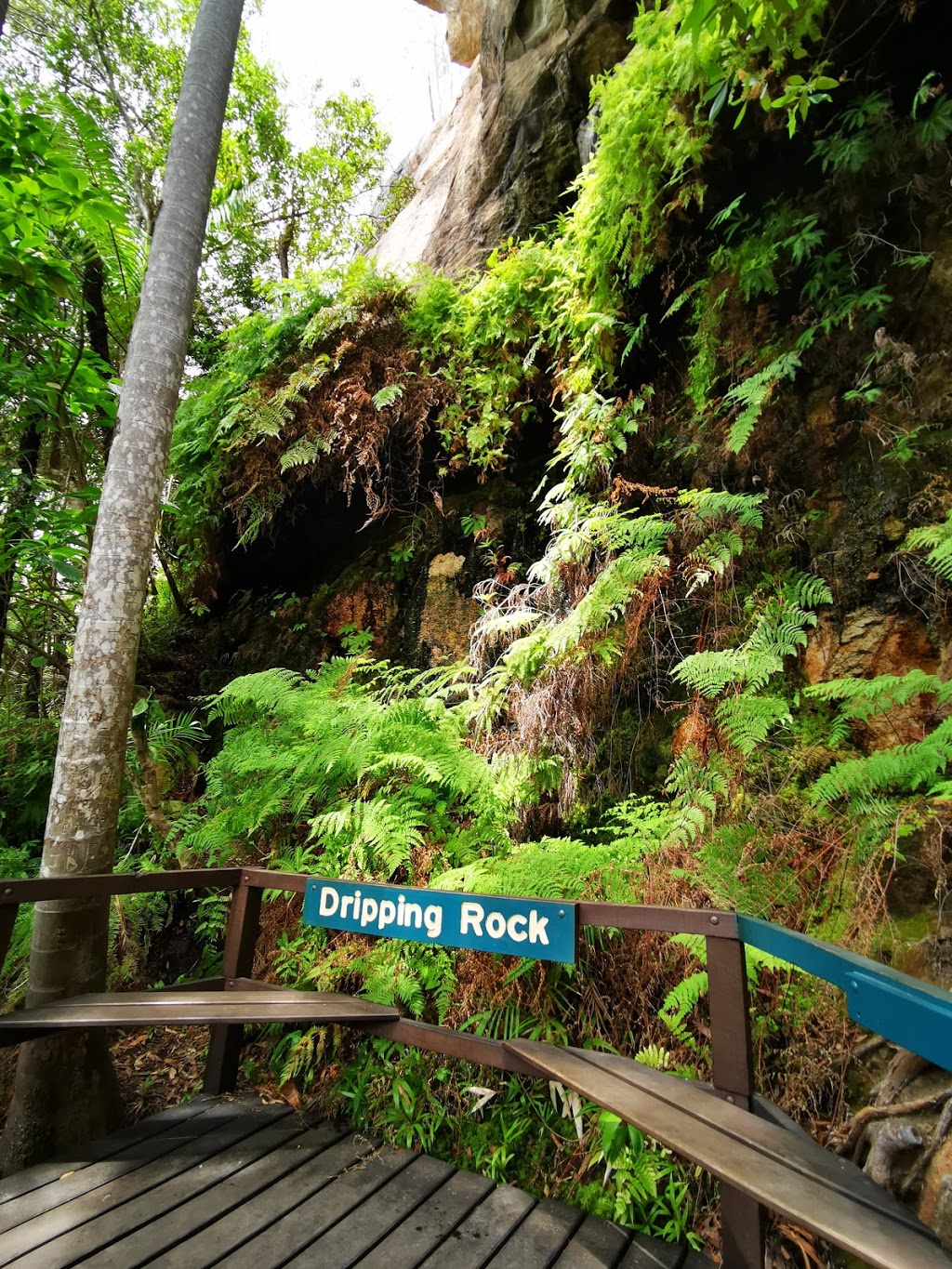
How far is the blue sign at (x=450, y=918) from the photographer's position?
2.19 m

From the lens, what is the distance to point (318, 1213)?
6.99ft

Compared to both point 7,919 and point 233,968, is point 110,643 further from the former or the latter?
point 233,968

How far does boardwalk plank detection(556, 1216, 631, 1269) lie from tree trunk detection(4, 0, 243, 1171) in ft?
7.13

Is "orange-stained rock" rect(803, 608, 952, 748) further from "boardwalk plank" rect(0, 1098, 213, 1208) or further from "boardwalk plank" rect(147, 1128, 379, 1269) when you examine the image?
"boardwalk plank" rect(0, 1098, 213, 1208)

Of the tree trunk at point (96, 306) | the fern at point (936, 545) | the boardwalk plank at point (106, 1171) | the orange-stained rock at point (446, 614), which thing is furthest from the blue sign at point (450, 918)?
the tree trunk at point (96, 306)

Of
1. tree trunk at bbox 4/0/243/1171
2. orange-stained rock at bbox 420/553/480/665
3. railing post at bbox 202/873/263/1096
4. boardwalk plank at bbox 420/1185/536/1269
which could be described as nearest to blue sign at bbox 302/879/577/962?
railing post at bbox 202/873/263/1096

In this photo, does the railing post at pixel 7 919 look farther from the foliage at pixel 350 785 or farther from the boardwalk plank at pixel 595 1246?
the boardwalk plank at pixel 595 1246

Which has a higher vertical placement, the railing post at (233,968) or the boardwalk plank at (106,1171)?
the railing post at (233,968)

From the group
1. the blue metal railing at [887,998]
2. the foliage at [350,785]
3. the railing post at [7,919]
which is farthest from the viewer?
the foliage at [350,785]

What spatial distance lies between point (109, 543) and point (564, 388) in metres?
3.42

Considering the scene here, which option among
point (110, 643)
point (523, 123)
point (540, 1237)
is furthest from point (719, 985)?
point (523, 123)

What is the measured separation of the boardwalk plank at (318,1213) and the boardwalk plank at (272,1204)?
0.05 ft

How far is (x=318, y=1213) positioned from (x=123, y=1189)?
0.73 meters

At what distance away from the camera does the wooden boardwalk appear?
1.94m
